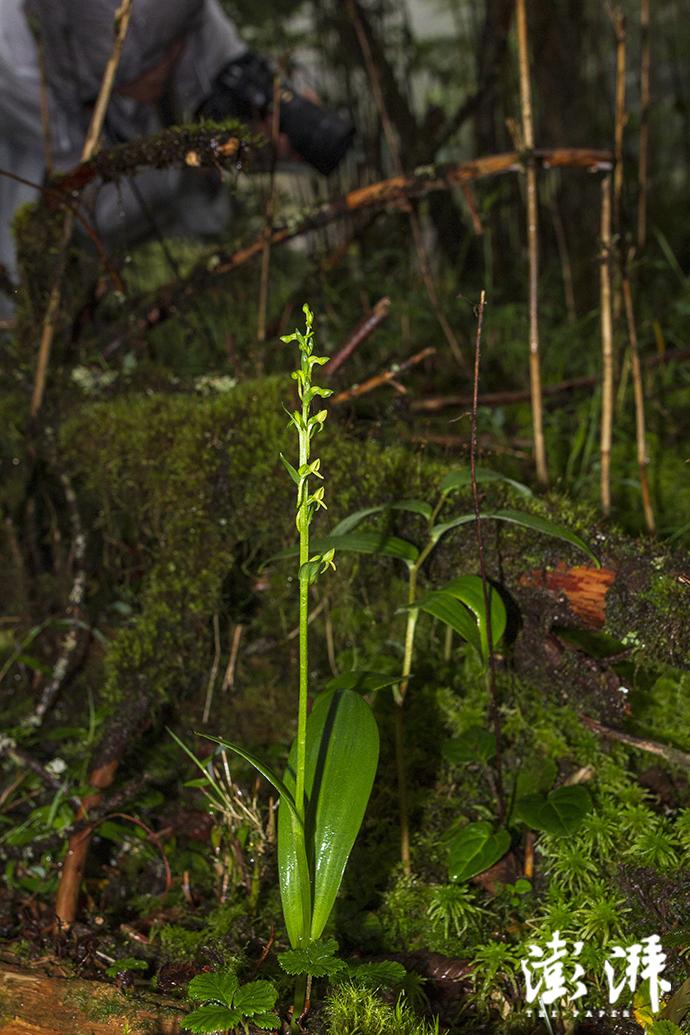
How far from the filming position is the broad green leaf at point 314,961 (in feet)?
3.32

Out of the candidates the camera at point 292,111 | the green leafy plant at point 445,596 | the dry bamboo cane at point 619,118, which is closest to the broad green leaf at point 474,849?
the green leafy plant at point 445,596

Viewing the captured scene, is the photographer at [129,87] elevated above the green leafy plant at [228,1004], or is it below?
above

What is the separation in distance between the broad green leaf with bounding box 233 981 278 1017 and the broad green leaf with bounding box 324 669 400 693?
0.38m

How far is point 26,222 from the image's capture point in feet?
6.98

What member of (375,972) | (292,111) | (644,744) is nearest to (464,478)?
(644,744)

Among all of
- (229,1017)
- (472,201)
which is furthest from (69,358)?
(229,1017)

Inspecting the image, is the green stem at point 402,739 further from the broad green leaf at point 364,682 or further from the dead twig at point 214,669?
the dead twig at point 214,669

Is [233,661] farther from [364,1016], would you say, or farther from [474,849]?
[364,1016]

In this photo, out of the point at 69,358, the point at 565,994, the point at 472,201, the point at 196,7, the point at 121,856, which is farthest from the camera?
the point at 196,7

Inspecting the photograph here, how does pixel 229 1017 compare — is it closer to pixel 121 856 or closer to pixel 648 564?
pixel 121 856

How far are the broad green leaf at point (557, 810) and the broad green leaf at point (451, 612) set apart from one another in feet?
0.84

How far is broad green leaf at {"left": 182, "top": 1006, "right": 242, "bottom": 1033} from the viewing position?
961 millimetres

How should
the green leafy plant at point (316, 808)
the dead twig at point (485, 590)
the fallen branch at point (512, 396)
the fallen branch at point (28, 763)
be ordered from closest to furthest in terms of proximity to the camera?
the green leafy plant at point (316, 808) → the dead twig at point (485, 590) → the fallen branch at point (28, 763) → the fallen branch at point (512, 396)

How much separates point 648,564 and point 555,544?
156 mm
